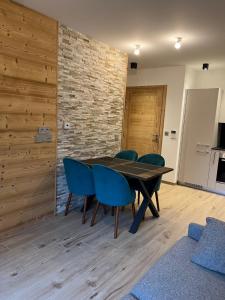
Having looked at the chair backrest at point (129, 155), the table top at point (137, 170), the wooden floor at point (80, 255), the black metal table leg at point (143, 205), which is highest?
the chair backrest at point (129, 155)

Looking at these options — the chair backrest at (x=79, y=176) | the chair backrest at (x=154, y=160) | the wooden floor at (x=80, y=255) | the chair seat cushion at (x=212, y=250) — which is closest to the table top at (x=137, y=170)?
the chair backrest at (x=79, y=176)

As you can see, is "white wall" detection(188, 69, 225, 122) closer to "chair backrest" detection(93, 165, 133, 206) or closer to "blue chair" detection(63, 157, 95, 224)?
"chair backrest" detection(93, 165, 133, 206)

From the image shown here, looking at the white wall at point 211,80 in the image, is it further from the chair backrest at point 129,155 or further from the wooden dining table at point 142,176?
the wooden dining table at point 142,176

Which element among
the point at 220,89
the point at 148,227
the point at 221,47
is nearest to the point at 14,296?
the point at 148,227

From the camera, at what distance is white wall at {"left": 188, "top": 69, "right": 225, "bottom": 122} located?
15.8ft

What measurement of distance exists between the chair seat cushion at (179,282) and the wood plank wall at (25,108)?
1890mm

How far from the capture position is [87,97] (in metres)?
3.47

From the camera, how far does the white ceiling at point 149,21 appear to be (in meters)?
2.31

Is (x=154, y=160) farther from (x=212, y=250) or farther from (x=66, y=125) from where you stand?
(x=212, y=250)

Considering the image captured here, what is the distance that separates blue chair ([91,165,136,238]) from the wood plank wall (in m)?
0.75

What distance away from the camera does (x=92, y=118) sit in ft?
11.9

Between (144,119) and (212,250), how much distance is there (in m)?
4.07

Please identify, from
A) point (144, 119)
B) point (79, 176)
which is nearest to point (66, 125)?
point (79, 176)

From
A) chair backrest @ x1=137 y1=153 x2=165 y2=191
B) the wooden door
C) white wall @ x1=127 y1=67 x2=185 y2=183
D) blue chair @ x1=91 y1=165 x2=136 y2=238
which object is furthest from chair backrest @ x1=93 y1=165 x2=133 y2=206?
the wooden door
